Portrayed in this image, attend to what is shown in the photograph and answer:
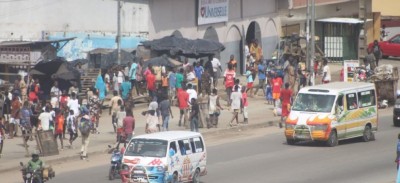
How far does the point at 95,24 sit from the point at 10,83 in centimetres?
754

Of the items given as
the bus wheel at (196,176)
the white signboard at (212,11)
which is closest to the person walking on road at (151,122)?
the bus wheel at (196,176)

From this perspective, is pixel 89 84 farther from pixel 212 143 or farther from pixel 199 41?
pixel 212 143

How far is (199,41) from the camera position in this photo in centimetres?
4691

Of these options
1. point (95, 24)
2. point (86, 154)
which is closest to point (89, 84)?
point (95, 24)

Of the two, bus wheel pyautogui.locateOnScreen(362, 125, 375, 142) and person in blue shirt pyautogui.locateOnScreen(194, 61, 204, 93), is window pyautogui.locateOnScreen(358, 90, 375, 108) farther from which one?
person in blue shirt pyautogui.locateOnScreen(194, 61, 204, 93)

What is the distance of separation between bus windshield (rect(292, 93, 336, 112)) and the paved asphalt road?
1269 millimetres

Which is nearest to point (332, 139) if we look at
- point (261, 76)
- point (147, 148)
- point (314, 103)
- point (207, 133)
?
point (314, 103)

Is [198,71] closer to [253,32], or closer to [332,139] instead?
[332,139]

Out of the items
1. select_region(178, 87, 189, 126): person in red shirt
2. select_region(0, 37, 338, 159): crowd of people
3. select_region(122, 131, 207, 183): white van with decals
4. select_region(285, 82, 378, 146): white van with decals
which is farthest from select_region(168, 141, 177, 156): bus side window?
select_region(178, 87, 189, 126): person in red shirt

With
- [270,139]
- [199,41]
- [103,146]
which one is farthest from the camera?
[199,41]

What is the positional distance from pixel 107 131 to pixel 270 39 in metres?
23.2

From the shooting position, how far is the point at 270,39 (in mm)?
59375

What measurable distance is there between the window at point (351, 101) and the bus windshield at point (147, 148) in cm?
1071

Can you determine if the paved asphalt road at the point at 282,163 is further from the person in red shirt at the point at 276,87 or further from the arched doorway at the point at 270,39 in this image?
the arched doorway at the point at 270,39
